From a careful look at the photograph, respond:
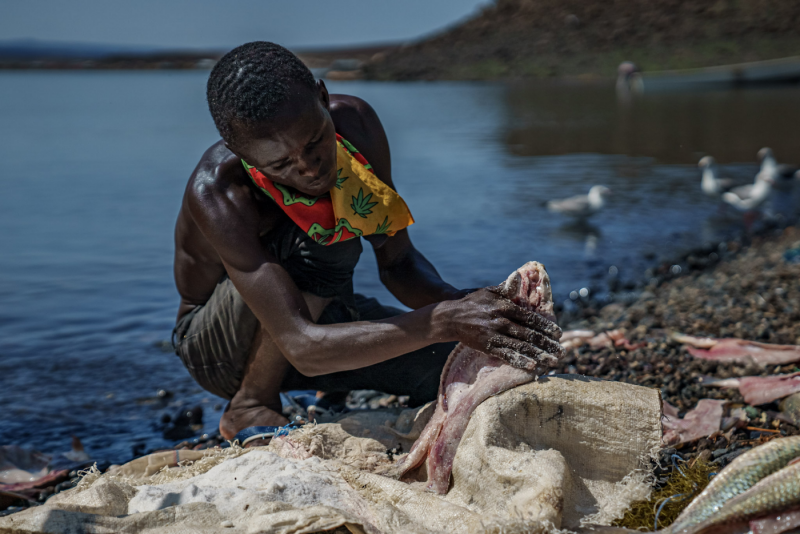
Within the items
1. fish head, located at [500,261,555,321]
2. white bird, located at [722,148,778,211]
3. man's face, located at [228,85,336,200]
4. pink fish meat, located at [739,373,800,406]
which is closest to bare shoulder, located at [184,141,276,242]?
man's face, located at [228,85,336,200]

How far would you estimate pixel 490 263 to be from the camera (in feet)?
26.1

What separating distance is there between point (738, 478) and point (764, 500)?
0.14 metres

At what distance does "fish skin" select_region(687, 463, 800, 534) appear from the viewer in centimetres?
205

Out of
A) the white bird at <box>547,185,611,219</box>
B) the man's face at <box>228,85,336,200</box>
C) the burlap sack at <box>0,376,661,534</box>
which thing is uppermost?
the man's face at <box>228,85,336,200</box>

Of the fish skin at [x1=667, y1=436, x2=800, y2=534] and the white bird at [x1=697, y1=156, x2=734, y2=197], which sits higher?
the fish skin at [x1=667, y1=436, x2=800, y2=534]

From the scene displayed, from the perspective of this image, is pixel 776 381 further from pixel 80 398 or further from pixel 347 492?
pixel 80 398

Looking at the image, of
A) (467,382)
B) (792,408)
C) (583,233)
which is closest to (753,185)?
(583,233)

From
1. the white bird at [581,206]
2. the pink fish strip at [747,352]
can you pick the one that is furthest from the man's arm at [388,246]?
the white bird at [581,206]

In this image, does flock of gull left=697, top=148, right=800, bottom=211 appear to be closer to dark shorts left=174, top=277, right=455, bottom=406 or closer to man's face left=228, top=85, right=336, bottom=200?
dark shorts left=174, top=277, right=455, bottom=406

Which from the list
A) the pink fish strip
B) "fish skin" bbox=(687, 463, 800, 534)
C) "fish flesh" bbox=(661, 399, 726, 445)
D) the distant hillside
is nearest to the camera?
"fish skin" bbox=(687, 463, 800, 534)

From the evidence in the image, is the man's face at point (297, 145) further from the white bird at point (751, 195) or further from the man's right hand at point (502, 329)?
the white bird at point (751, 195)

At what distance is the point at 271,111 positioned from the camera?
2.44m

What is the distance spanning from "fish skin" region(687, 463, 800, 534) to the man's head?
67.3 inches

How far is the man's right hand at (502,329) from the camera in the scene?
2.46 meters
